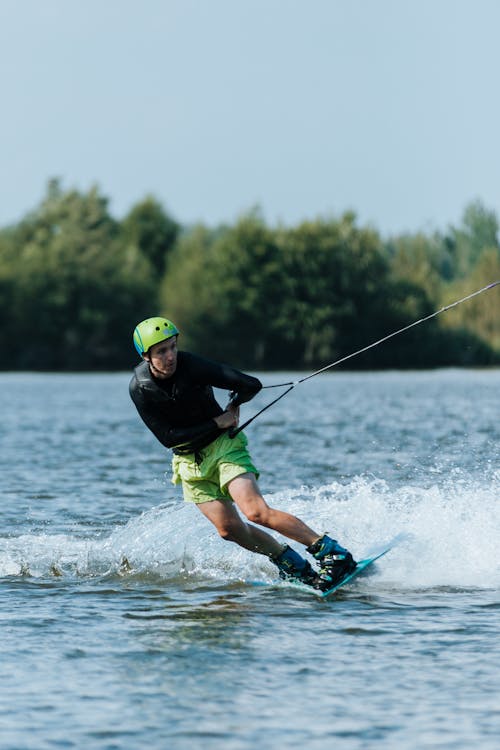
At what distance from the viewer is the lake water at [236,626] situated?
6309 millimetres

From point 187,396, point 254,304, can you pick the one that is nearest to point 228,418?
point 187,396

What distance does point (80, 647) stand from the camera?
794cm

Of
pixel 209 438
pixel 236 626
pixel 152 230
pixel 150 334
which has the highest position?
pixel 152 230

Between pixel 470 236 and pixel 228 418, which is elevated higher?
pixel 470 236

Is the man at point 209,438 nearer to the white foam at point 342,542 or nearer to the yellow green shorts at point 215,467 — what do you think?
the yellow green shorts at point 215,467

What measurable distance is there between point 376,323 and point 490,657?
7472cm

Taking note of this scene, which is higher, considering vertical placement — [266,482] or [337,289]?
[337,289]

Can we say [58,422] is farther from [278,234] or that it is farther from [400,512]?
[278,234]

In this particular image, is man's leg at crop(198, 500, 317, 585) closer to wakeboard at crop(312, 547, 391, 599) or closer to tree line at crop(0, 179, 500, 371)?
wakeboard at crop(312, 547, 391, 599)

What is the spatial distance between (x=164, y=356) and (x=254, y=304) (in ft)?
245

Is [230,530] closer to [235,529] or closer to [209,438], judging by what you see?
[235,529]

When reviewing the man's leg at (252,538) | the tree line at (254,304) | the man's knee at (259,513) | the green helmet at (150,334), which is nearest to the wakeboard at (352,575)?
the man's leg at (252,538)

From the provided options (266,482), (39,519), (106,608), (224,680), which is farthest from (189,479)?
(266,482)

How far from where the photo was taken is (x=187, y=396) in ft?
29.6
